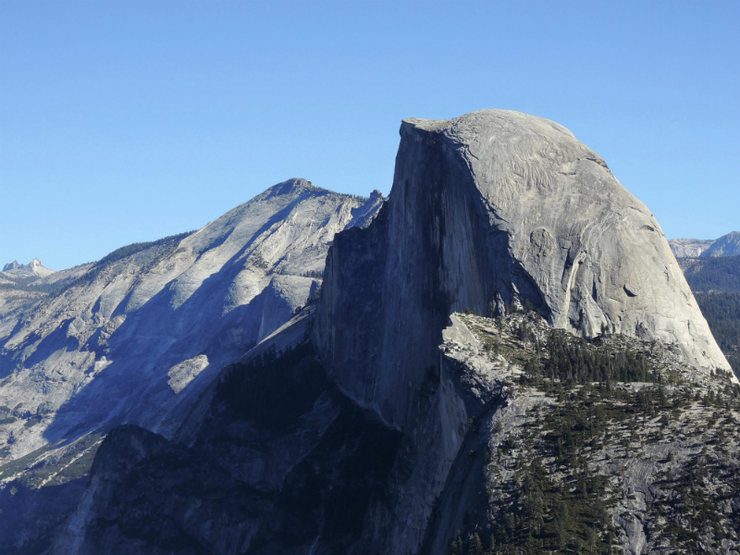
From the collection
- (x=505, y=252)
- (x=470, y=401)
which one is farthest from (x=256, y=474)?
(x=470, y=401)

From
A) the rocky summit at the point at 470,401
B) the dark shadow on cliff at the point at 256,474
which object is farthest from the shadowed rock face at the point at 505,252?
the dark shadow on cliff at the point at 256,474

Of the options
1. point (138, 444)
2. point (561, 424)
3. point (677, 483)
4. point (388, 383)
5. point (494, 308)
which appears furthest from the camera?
point (138, 444)

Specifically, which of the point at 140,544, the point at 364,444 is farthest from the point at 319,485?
the point at 140,544

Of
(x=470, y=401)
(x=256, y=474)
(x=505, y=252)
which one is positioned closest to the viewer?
(x=470, y=401)

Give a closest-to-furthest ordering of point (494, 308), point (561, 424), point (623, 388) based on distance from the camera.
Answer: point (561, 424), point (623, 388), point (494, 308)

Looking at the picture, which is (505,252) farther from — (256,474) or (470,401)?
(256,474)

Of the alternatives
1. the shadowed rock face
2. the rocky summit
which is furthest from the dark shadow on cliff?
the shadowed rock face

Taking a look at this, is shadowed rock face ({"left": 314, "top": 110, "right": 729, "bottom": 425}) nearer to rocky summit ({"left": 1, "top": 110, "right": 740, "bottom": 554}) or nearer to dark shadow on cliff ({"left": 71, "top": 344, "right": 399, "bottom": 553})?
rocky summit ({"left": 1, "top": 110, "right": 740, "bottom": 554})

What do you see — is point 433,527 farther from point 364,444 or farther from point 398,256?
point 398,256
